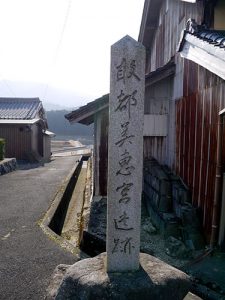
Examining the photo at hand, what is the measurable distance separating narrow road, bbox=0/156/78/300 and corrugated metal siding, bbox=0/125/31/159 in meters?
13.4

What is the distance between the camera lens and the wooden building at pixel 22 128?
86.7 ft

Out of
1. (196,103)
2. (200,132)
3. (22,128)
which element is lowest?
(200,132)

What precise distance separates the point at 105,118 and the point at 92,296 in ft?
26.3

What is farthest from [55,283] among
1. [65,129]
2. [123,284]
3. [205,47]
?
[65,129]

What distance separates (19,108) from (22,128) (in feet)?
12.7

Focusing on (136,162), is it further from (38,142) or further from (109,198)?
(38,142)

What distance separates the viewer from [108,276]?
439 cm

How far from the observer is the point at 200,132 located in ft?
25.5

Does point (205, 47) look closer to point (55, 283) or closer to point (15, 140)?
point (55, 283)

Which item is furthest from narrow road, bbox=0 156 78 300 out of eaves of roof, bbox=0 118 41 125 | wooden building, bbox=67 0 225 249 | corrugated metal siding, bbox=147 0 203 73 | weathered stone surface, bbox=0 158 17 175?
eaves of roof, bbox=0 118 41 125

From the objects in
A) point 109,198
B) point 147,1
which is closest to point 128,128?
point 109,198

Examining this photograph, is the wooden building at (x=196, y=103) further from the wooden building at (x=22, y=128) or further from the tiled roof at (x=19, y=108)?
the tiled roof at (x=19, y=108)

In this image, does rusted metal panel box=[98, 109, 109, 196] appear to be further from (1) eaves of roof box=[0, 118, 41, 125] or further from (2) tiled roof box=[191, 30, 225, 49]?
(1) eaves of roof box=[0, 118, 41, 125]

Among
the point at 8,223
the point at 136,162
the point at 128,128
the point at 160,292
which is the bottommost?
the point at 8,223
